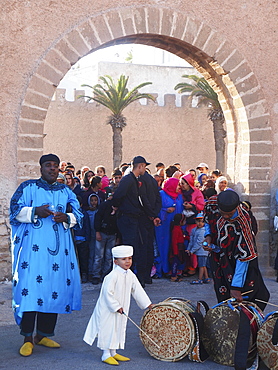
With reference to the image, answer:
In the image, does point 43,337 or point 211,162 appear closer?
point 43,337

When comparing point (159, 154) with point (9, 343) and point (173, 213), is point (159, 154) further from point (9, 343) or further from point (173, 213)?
point (9, 343)

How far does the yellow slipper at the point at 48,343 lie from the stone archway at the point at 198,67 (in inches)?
121

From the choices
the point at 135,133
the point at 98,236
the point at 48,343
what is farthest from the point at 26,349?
the point at 135,133

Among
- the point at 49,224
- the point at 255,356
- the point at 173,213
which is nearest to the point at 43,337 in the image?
the point at 49,224

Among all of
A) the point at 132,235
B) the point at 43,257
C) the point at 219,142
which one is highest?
the point at 219,142

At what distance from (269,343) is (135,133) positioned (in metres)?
22.3

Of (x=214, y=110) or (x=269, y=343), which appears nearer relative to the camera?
(x=269, y=343)

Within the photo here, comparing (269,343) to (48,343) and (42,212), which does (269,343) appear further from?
(42,212)

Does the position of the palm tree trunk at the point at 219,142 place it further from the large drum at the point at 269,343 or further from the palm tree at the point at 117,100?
the large drum at the point at 269,343

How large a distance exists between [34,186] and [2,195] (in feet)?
8.89

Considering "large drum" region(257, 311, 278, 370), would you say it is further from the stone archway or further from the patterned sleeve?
the stone archway

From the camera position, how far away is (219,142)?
83.8 feet

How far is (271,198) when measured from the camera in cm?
927

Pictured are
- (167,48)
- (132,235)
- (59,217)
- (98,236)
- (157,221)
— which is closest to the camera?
(59,217)
